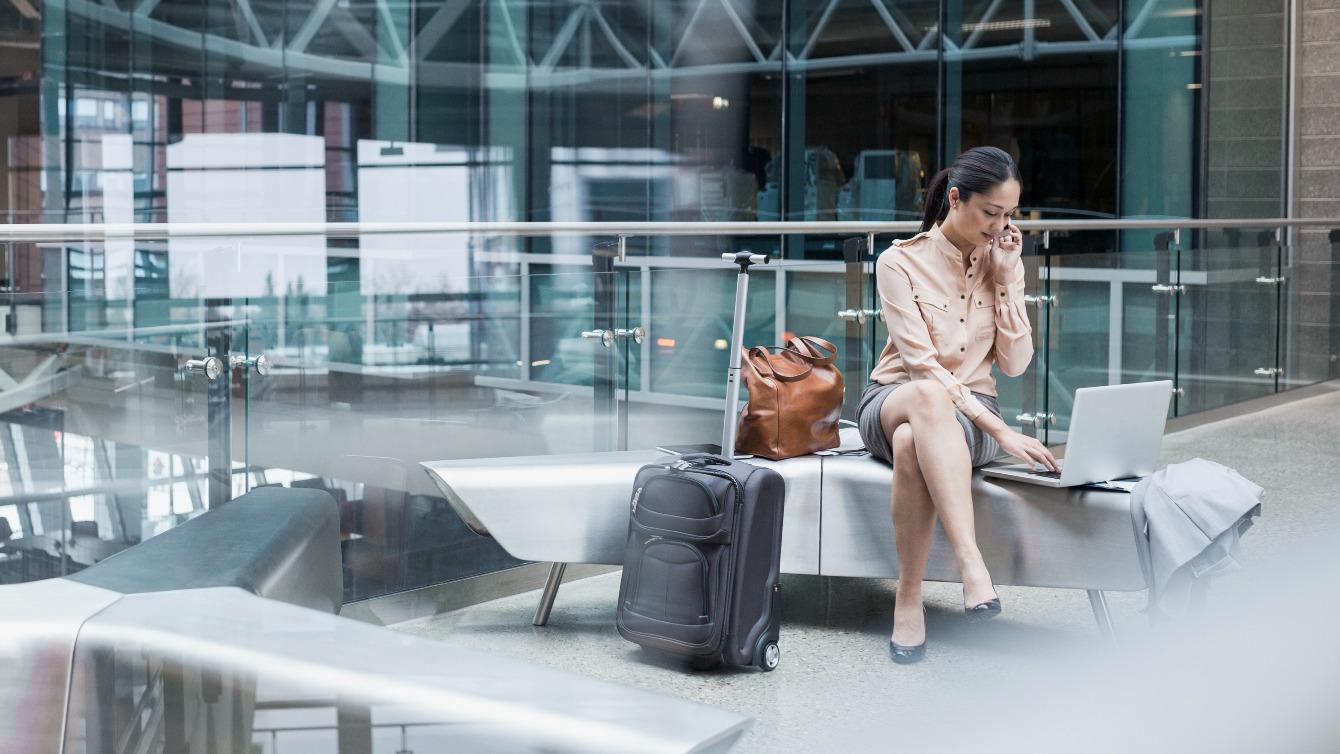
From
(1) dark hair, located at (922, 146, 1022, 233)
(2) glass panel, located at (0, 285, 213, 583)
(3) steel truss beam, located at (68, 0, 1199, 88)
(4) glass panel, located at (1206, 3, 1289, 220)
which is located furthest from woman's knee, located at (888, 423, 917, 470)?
(3) steel truss beam, located at (68, 0, 1199, 88)

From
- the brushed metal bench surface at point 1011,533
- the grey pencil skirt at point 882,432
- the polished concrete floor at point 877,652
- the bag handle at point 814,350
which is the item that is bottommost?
the polished concrete floor at point 877,652

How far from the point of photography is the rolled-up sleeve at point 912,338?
3441 millimetres

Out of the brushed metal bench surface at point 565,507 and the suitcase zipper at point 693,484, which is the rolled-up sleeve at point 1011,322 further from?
the suitcase zipper at point 693,484

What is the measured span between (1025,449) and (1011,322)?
390 millimetres

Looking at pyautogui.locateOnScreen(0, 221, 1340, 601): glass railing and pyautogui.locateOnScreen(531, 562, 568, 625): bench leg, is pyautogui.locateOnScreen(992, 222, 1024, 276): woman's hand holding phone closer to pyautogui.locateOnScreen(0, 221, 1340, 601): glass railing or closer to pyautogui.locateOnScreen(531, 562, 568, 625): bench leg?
pyautogui.locateOnScreen(0, 221, 1340, 601): glass railing

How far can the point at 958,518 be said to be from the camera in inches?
128

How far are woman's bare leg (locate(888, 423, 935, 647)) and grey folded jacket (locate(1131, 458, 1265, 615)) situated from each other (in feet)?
1.66

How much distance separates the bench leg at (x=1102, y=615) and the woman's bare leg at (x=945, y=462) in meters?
0.30

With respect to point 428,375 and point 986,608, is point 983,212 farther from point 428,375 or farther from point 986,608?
point 428,375

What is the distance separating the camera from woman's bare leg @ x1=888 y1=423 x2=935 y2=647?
11.0 feet

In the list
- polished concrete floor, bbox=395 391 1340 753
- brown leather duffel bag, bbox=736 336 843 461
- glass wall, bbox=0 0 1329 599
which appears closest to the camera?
polished concrete floor, bbox=395 391 1340 753

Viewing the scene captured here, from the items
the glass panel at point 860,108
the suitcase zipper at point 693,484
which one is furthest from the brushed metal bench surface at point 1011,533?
the glass panel at point 860,108

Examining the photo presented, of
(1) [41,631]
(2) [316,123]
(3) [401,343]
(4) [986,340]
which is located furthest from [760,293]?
(2) [316,123]

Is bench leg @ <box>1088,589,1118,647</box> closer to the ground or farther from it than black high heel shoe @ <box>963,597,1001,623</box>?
closer to the ground
